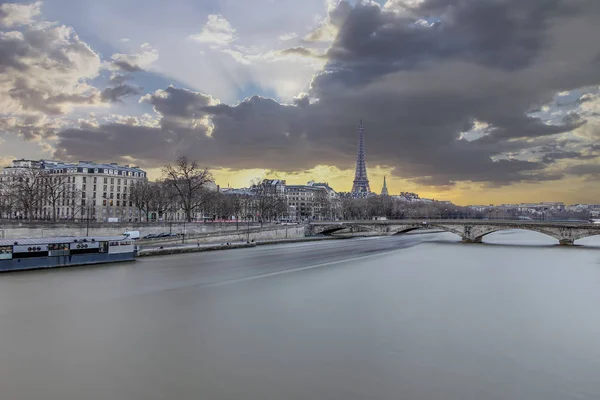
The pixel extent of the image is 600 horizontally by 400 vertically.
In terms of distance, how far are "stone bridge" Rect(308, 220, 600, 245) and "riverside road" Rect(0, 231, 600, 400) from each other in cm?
3009

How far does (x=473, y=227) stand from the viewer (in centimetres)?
6350

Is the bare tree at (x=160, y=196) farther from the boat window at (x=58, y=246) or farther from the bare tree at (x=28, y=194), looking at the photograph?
the boat window at (x=58, y=246)

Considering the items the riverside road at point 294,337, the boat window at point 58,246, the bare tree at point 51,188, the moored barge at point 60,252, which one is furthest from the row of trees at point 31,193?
the riverside road at point 294,337

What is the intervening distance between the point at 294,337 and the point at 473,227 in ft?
180

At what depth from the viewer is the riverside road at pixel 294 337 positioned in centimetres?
1112

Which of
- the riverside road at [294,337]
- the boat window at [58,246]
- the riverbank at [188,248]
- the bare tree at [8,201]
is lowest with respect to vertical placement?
the riverside road at [294,337]

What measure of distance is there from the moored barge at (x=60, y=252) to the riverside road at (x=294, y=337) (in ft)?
4.36

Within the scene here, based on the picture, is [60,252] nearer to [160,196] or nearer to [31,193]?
[31,193]

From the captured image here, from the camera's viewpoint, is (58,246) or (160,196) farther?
(160,196)

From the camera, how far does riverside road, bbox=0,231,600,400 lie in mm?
11117

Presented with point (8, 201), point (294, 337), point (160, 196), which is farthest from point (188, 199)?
point (294, 337)

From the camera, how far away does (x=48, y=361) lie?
1245cm

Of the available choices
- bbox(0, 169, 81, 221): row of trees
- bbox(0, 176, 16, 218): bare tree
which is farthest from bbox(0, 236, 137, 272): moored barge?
bbox(0, 176, 16, 218): bare tree

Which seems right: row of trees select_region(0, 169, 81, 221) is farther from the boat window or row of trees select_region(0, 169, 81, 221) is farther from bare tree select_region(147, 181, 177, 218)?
the boat window
